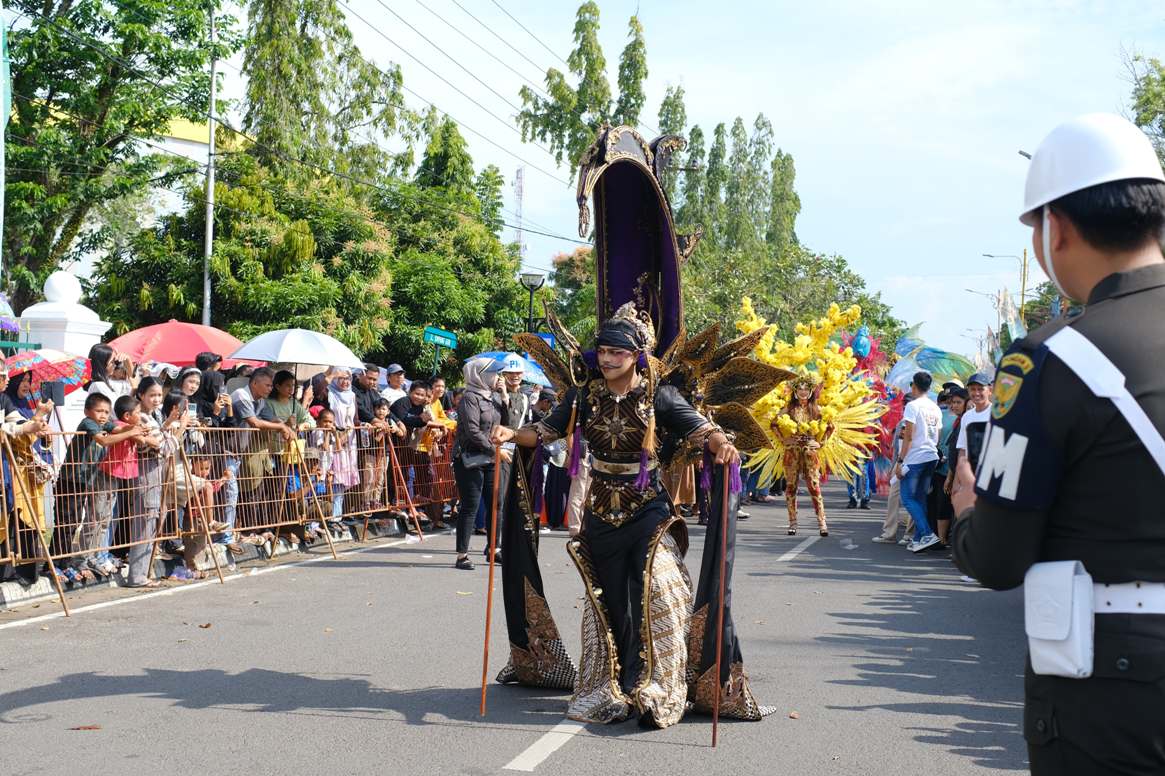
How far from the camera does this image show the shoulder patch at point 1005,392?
8.02 ft

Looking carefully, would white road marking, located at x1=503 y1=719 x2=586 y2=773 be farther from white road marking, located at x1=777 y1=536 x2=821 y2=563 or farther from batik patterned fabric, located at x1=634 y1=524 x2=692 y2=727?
white road marking, located at x1=777 y1=536 x2=821 y2=563

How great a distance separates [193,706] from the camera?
6.25 metres

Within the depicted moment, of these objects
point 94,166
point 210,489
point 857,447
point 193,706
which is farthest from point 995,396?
point 94,166

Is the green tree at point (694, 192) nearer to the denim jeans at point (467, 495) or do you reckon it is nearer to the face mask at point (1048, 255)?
the denim jeans at point (467, 495)

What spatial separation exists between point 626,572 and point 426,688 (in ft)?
4.45

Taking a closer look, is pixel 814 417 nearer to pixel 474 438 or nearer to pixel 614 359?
pixel 474 438

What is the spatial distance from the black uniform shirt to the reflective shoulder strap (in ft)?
0.04

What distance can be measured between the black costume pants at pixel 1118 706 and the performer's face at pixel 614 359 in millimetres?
4192

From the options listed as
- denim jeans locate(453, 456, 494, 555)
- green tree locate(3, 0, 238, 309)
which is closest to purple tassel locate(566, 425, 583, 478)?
denim jeans locate(453, 456, 494, 555)

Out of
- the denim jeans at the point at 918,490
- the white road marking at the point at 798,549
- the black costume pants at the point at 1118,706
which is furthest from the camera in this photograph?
the denim jeans at the point at 918,490

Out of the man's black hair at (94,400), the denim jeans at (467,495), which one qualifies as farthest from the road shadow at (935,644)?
the man's black hair at (94,400)

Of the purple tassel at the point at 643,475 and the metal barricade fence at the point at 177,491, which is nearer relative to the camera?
the purple tassel at the point at 643,475

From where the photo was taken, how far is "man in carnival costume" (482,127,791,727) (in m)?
6.30

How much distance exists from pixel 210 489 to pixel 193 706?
5.01 meters
